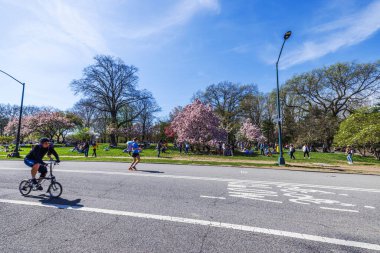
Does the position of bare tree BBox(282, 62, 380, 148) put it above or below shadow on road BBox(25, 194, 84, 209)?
above

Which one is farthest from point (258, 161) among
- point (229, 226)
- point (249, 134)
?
point (249, 134)

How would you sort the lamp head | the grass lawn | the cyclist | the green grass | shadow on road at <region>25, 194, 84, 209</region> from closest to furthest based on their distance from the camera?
shadow on road at <region>25, 194, 84, 209</region> < the cyclist < the lamp head < the grass lawn < the green grass

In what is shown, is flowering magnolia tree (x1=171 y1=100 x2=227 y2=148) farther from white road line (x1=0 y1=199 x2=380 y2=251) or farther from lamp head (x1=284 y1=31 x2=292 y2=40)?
white road line (x1=0 y1=199 x2=380 y2=251)

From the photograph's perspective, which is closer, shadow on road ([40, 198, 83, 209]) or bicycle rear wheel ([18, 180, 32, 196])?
shadow on road ([40, 198, 83, 209])

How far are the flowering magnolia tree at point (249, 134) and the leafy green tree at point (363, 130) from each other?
19.7 m

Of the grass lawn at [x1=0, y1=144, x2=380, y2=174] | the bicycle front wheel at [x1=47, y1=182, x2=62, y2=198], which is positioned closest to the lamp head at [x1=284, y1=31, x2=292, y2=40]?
the grass lawn at [x1=0, y1=144, x2=380, y2=174]

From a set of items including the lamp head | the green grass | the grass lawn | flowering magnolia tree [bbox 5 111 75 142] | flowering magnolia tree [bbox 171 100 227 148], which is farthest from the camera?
flowering magnolia tree [bbox 5 111 75 142]

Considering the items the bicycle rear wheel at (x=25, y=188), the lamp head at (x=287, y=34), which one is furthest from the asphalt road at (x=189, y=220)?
the lamp head at (x=287, y=34)

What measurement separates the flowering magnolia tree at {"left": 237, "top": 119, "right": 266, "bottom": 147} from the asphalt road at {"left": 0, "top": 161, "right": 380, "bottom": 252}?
3905 centimetres

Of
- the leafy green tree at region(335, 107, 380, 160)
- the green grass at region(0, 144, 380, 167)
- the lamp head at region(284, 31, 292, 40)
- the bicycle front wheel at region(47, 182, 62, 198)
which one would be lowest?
the bicycle front wheel at region(47, 182, 62, 198)

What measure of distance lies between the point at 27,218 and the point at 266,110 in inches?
2119

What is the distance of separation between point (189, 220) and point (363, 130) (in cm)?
2465

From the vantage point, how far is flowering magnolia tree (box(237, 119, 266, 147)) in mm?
45344

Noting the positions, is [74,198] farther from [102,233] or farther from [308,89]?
[308,89]
